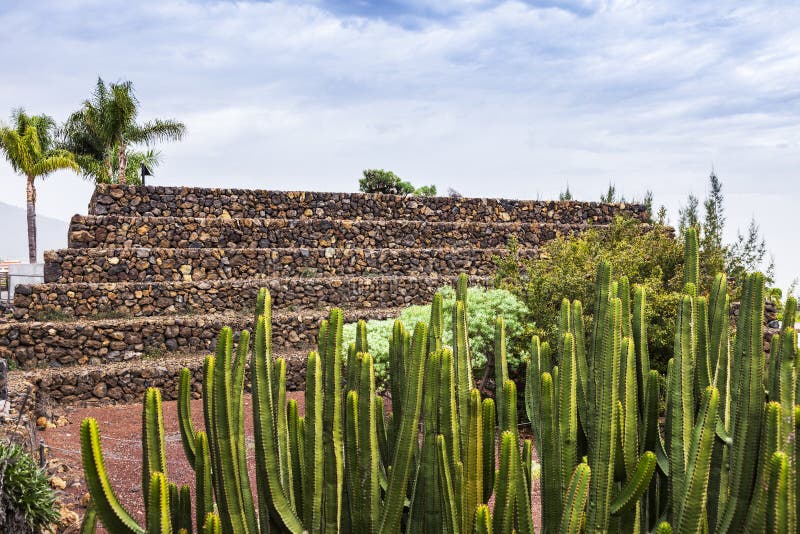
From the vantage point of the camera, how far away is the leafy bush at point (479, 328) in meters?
8.93

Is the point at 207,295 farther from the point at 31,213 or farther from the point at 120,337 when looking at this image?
the point at 31,213

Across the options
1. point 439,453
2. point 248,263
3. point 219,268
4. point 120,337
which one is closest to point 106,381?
point 120,337

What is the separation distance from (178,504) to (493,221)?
15346 mm

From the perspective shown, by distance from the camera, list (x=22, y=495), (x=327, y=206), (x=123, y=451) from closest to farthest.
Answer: (x=22, y=495)
(x=123, y=451)
(x=327, y=206)

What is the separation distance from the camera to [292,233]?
15422mm

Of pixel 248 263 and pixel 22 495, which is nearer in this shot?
pixel 22 495

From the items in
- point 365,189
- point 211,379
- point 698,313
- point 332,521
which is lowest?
point 332,521

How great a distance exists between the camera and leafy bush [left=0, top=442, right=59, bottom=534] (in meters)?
4.99

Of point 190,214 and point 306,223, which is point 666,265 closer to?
point 306,223

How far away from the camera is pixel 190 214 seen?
1541cm

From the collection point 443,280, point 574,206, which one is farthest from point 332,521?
point 574,206

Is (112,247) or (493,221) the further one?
(493,221)

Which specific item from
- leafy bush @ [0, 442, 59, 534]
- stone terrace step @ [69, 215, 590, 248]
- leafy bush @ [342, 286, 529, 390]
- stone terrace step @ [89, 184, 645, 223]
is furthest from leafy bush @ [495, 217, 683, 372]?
stone terrace step @ [89, 184, 645, 223]

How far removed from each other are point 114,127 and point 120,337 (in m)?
16.5
